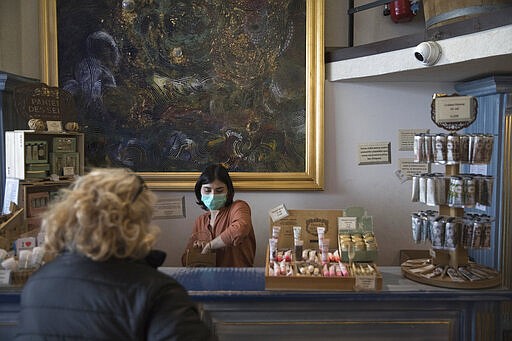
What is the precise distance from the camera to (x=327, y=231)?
333 cm

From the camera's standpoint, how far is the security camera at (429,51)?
3.16 metres

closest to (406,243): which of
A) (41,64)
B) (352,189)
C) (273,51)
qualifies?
(352,189)

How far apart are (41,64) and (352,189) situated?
2.76 m

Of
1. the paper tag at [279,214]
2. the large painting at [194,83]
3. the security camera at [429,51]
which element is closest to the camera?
the security camera at [429,51]

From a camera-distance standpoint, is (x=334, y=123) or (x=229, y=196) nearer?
(x=229, y=196)

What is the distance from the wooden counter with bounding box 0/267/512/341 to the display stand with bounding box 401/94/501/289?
0.05 m

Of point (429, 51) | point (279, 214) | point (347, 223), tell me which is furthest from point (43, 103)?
point (429, 51)

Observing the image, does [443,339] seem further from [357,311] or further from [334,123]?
[334,123]

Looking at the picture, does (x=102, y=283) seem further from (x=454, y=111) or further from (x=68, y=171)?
(x=68, y=171)

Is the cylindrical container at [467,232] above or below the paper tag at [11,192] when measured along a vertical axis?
below

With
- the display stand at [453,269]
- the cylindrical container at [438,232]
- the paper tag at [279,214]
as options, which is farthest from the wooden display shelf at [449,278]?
the paper tag at [279,214]

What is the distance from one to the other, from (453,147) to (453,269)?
0.63 metres

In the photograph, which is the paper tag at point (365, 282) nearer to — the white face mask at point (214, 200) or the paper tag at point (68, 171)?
the white face mask at point (214, 200)

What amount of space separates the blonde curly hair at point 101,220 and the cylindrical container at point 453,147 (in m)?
1.64
